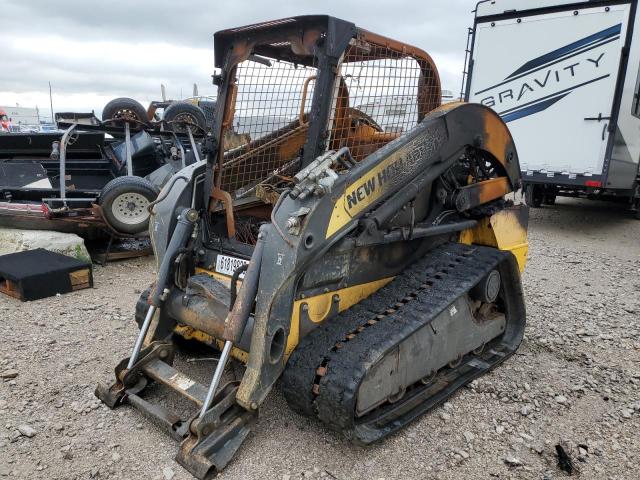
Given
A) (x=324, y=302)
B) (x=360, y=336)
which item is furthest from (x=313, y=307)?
(x=360, y=336)

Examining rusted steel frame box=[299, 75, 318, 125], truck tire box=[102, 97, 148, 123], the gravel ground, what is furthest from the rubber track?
truck tire box=[102, 97, 148, 123]

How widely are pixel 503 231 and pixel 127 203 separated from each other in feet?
14.0

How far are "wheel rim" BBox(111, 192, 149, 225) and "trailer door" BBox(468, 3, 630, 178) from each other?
6181mm

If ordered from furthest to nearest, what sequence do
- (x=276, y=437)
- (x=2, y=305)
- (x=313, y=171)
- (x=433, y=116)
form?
(x=2, y=305)
(x=433, y=116)
(x=276, y=437)
(x=313, y=171)

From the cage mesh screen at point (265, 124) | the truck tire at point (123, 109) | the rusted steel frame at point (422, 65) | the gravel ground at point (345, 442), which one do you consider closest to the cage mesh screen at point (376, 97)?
the rusted steel frame at point (422, 65)

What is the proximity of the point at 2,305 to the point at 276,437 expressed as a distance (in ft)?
11.2

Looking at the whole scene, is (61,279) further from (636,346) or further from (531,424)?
(636,346)

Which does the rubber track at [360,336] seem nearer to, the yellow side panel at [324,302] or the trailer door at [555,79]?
the yellow side panel at [324,302]

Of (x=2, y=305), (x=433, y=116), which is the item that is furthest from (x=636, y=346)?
(x=2, y=305)

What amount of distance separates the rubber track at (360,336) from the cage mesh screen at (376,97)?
94 centimetres

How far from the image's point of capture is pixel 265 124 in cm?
366

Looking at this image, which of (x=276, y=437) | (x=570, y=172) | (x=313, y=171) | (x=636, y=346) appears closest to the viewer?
(x=313, y=171)

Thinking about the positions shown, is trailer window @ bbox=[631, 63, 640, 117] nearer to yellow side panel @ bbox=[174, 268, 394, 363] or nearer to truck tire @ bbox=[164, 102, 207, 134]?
yellow side panel @ bbox=[174, 268, 394, 363]

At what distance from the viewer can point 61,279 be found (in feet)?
17.4
